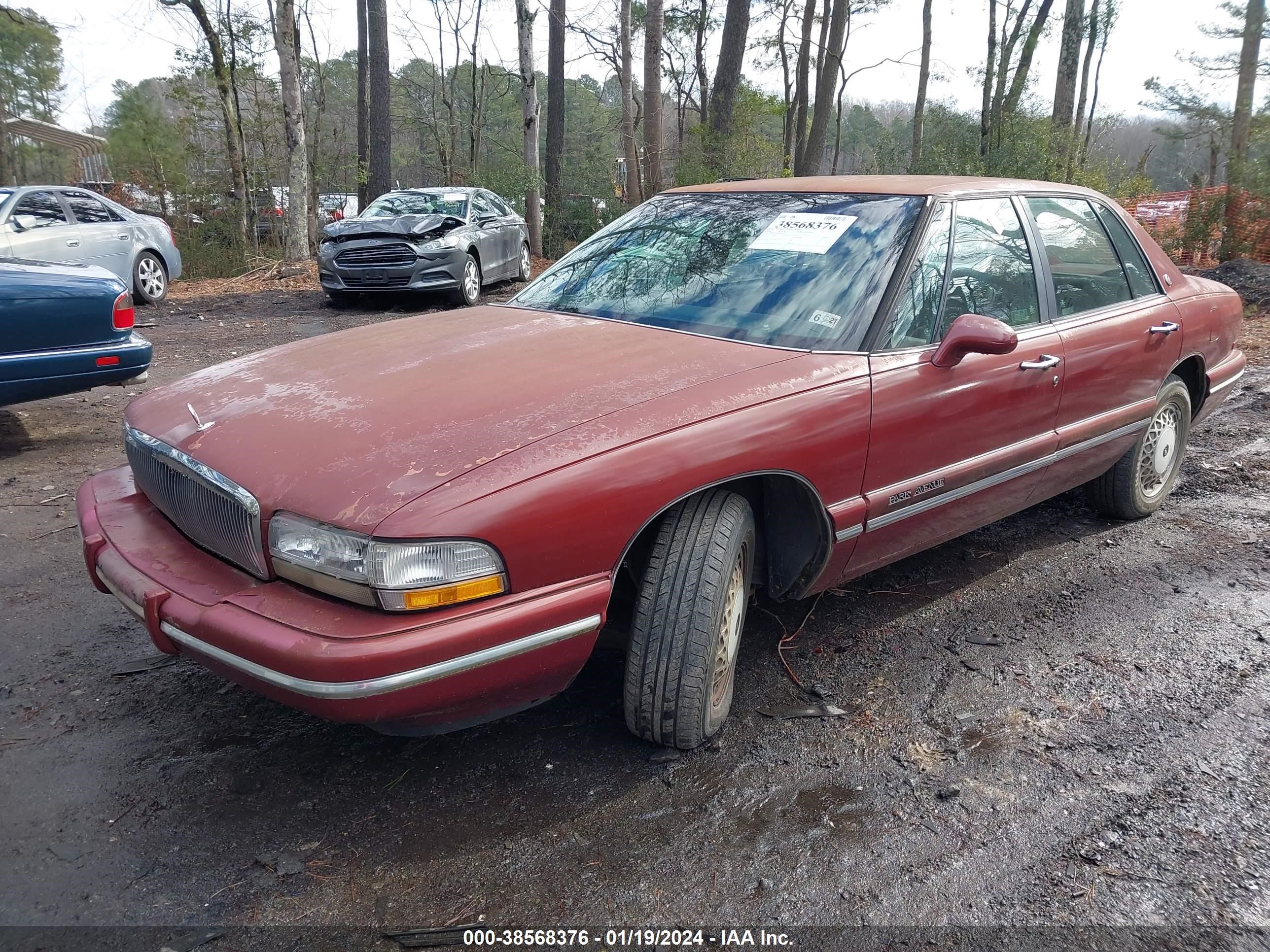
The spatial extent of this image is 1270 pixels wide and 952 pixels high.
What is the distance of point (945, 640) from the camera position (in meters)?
3.26

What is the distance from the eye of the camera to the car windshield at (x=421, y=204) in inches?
484

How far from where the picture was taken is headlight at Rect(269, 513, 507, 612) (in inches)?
76.0

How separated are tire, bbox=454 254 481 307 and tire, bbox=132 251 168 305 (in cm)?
A: 405

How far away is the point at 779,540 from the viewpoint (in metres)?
2.75

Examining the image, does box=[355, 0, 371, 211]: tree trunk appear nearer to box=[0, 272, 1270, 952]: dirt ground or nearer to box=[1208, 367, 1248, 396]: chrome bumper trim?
box=[1208, 367, 1248, 396]: chrome bumper trim

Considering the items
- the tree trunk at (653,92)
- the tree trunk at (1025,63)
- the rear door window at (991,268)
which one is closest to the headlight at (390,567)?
the rear door window at (991,268)

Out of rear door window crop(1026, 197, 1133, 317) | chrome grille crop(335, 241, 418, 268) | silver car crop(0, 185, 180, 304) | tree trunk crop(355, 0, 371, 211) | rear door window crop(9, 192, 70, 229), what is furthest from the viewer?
tree trunk crop(355, 0, 371, 211)

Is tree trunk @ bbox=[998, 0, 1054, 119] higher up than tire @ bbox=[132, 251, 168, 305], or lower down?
higher up

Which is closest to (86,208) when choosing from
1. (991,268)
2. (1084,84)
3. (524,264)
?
(524,264)

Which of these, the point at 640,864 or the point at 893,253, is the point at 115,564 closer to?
the point at 640,864

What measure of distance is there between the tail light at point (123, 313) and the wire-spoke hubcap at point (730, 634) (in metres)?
4.14

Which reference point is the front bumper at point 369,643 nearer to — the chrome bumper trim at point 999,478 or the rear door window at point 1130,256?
the chrome bumper trim at point 999,478

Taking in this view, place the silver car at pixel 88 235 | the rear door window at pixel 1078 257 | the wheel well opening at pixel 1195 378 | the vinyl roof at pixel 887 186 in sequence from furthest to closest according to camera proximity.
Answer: the silver car at pixel 88 235 < the wheel well opening at pixel 1195 378 < the rear door window at pixel 1078 257 < the vinyl roof at pixel 887 186

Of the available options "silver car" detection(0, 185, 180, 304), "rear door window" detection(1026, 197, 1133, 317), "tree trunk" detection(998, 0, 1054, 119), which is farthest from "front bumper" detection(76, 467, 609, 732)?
"tree trunk" detection(998, 0, 1054, 119)
